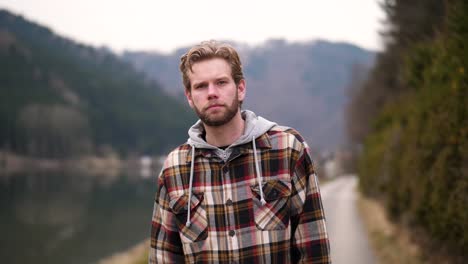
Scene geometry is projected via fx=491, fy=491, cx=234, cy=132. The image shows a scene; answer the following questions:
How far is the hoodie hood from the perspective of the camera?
2529mm

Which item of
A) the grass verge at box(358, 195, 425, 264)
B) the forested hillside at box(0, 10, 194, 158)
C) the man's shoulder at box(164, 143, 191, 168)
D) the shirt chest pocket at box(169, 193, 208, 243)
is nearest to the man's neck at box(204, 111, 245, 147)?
the man's shoulder at box(164, 143, 191, 168)

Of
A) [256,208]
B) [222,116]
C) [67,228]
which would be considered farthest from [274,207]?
[67,228]

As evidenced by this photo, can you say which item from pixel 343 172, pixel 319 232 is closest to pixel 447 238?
pixel 319 232

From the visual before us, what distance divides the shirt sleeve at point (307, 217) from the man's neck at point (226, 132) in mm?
360

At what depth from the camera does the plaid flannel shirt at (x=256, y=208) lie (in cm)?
245

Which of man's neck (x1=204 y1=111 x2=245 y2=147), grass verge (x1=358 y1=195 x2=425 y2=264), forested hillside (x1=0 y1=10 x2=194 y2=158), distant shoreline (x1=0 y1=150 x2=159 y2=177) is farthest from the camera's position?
forested hillside (x1=0 y1=10 x2=194 y2=158)

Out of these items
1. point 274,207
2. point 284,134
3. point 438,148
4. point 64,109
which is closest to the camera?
point 274,207

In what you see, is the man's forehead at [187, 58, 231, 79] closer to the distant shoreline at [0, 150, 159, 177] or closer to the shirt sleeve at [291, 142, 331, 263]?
the shirt sleeve at [291, 142, 331, 263]

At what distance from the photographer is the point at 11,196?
42.7 meters

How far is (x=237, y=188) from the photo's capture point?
2.52 metres

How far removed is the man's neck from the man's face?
0.07 metres

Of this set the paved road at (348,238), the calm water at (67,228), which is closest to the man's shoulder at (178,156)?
the paved road at (348,238)

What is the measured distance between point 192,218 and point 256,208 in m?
0.34

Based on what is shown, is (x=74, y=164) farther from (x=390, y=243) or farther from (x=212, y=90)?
(x=212, y=90)
